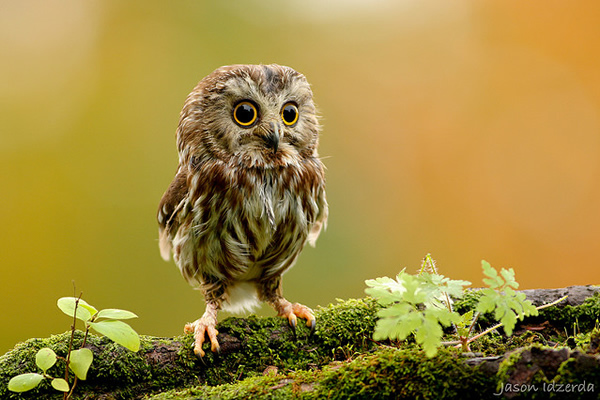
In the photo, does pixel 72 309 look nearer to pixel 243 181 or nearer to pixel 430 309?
pixel 243 181

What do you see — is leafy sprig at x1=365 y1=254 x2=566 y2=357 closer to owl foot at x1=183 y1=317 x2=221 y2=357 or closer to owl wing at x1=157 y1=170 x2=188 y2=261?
owl foot at x1=183 y1=317 x2=221 y2=357

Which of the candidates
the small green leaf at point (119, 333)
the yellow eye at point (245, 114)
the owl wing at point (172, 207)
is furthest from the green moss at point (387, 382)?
the yellow eye at point (245, 114)

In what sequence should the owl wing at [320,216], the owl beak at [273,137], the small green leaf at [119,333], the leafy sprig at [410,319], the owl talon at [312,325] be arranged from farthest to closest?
the owl wing at [320,216], the owl beak at [273,137], the owl talon at [312,325], the small green leaf at [119,333], the leafy sprig at [410,319]

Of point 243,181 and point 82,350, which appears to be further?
point 243,181

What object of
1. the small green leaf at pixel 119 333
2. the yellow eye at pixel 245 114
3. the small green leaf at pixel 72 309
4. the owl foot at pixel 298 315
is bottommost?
the owl foot at pixel 298 315

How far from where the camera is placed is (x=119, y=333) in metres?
1.76

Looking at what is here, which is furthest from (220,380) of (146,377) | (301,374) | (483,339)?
(483,339)

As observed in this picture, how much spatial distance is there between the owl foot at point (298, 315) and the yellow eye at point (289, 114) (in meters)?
0.92

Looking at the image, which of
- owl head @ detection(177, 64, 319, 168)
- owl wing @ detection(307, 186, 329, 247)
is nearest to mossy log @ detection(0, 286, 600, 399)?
owl wing @ detection(307, 186, 329, 247)

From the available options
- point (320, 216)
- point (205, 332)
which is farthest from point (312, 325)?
point (320, 216)

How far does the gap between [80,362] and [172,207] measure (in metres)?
1.04

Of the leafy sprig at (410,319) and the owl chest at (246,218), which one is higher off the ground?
the owl chest at (246,218)

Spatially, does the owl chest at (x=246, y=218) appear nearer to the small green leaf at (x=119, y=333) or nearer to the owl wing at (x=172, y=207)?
the owl wing at (x=172, y=207)

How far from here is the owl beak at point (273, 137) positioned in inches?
98.2
